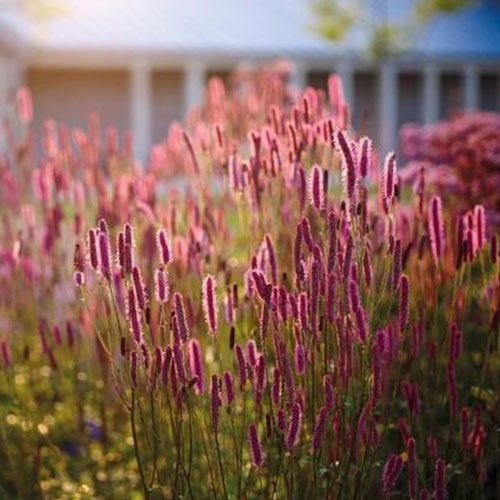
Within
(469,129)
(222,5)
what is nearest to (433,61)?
(222,5)

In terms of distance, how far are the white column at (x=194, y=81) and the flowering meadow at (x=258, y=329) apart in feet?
63.1

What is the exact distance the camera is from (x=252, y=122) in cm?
629

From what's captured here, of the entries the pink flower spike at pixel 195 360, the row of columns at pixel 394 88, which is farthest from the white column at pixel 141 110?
the pink flower spike at pixel 195 360

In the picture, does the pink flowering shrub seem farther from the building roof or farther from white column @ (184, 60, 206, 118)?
white column @ (184, 60, 206, 118)

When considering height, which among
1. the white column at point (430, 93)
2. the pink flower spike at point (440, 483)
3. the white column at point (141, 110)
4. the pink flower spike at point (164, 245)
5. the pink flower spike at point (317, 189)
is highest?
the white column at point (430, 93)

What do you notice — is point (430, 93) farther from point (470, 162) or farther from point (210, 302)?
point (210, 302)

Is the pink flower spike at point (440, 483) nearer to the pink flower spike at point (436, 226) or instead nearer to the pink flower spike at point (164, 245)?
the pink flower spike at point (436, 226)

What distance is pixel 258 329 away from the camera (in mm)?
3881

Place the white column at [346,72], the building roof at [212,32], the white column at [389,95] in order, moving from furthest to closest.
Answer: the white column at [389,95], the white column at [346,72], the building roof at [212,32]

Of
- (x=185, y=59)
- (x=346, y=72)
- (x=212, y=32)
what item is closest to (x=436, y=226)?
(x=185, y=59)

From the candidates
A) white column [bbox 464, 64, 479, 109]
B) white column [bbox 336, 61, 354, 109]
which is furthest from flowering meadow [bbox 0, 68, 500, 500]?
white column [bbox 464, 64, 479, 109]

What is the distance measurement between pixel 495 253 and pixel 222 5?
1005 inches

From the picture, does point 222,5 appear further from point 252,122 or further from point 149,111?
point 252,122

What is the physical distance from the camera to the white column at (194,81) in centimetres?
2614
